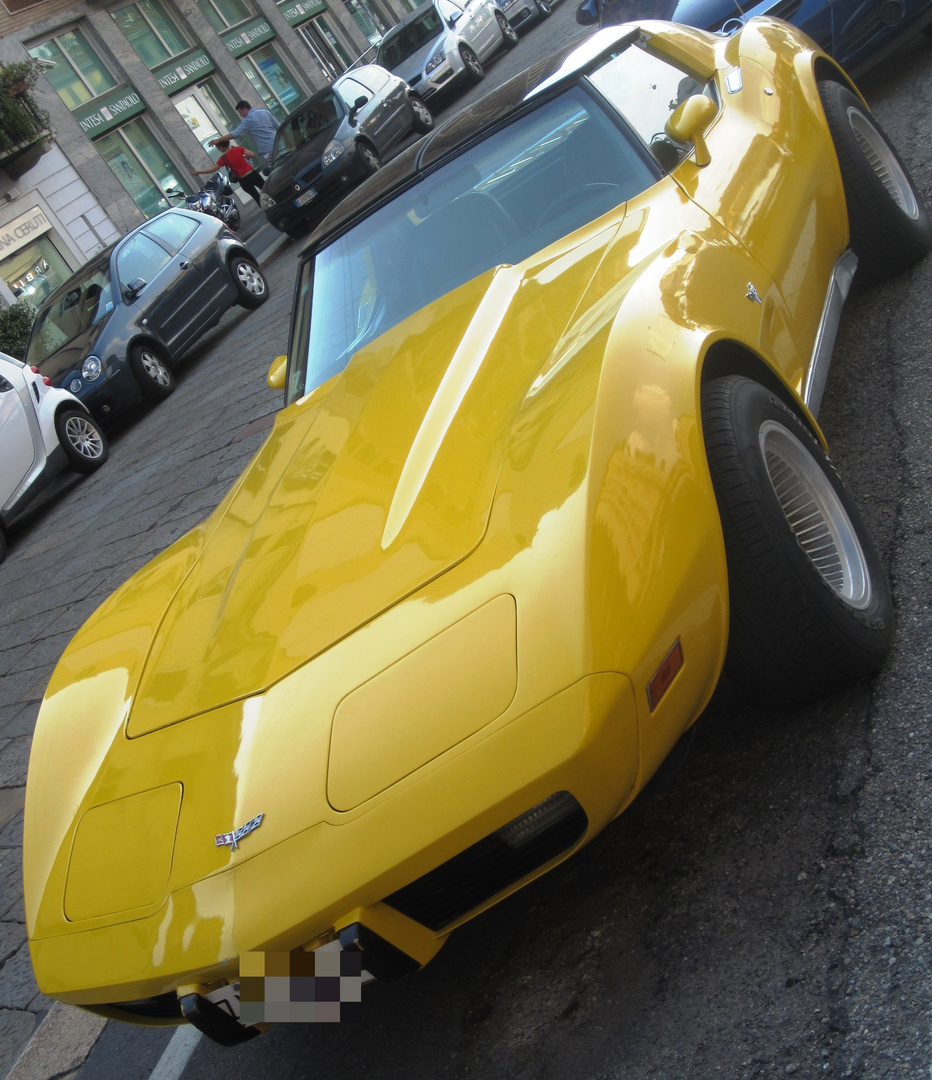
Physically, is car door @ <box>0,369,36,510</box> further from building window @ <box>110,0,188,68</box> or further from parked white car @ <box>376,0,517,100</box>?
building window @ <box>110,0,188,68</box>

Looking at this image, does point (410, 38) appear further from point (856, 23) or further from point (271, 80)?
point (856, 23)

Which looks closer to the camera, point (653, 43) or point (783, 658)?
point (783, 658)

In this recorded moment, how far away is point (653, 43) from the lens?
357 centimetres

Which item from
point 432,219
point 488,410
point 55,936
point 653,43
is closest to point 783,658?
point 488,410

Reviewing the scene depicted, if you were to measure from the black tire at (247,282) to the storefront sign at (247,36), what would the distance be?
54.5 ft

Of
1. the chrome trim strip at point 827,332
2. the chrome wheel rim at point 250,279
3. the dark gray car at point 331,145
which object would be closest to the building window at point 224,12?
the dark gray car at point 331,145

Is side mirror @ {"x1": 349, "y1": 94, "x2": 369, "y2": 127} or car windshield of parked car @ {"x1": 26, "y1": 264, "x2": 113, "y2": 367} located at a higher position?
side mirror @ {"x1": 349, "y1": 94, "x2": 369, "y2": 127}

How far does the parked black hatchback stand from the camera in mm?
9969

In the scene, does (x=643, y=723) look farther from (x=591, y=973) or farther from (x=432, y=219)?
(x=432, y=219)

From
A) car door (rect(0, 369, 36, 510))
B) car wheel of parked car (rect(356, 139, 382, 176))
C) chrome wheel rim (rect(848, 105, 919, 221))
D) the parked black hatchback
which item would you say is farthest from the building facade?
chrome wheel rim (rect(848, 105, 919, 221))

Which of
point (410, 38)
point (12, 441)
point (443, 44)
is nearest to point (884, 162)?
point (12, 441)

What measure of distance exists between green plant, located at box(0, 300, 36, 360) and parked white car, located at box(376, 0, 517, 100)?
685 cm

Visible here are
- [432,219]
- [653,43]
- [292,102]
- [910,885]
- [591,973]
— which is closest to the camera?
[910,885]

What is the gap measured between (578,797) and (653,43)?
2.79 m
